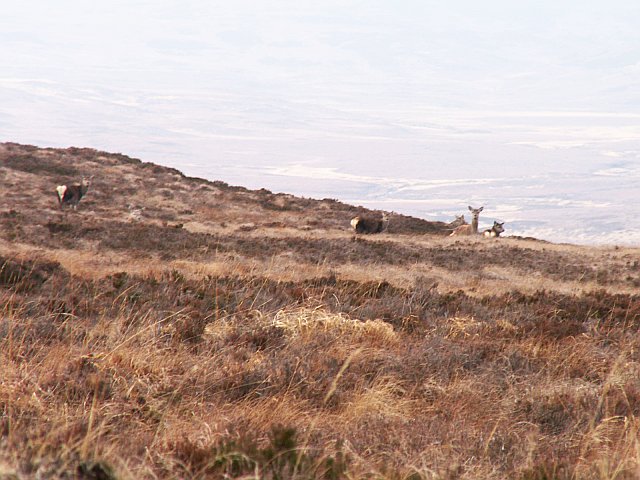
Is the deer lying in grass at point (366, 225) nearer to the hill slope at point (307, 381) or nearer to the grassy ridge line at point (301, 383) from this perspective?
the hill slope at point (307, 381)

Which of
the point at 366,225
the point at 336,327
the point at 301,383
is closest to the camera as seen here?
the point at 301,383

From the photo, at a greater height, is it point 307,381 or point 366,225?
point 366,225

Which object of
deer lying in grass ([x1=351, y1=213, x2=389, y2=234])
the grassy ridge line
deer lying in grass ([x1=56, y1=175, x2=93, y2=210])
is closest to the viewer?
the grassy ridge line

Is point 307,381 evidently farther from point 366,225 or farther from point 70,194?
point 70,194

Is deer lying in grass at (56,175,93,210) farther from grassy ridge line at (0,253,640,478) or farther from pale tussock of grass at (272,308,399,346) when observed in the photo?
pale tussock of grass at (272,308,399,346)

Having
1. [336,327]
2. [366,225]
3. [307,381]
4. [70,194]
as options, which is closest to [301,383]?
[307,381]

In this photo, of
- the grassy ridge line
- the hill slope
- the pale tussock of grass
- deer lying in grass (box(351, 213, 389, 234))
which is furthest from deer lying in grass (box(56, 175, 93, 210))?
the pale tussock of grass

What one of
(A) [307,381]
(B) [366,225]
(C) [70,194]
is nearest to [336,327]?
(A) [307,381]

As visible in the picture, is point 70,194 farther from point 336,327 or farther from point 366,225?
point 336,327

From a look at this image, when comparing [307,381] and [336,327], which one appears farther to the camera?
[336,327]

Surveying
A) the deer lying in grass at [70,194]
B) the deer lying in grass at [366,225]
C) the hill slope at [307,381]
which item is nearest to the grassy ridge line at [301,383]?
the hill slope at [307,381]

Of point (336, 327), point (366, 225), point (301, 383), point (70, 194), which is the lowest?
point (301, 383)

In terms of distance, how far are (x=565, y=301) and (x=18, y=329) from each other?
7713 mm

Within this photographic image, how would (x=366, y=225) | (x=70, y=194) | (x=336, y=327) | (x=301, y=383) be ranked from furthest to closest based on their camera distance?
(x=366, y=225) → (x=70, y=194) → (x=336, y=327) → (x=301, y=383)
